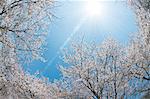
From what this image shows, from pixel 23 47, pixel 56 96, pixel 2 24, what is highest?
pixel 2 24

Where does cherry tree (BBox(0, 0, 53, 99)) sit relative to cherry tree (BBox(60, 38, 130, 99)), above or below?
above

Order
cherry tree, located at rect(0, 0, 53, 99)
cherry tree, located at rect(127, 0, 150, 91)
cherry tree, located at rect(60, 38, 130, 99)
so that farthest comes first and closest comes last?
1. cherry tree, located at rect(60, 38, 130, 99)
2. cherry tree, located at rect(127, 0, 150, 91)
3. cherry tree, located at rect(0, 0, 53, 99)

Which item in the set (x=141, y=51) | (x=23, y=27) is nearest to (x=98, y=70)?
(x=141, y=51)

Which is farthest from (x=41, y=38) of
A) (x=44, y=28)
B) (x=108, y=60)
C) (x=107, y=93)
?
(x=108, y=60)

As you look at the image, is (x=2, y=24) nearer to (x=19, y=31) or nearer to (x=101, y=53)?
(x=19, y=31)

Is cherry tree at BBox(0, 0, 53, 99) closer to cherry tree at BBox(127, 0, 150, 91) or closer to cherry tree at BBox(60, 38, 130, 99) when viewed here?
cherry tree at BBox(127, 0, 150, 91)

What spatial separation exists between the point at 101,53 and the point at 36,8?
19503 millimetres

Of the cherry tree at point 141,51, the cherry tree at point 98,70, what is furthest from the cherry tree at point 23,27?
the cherry tree at point 98,70

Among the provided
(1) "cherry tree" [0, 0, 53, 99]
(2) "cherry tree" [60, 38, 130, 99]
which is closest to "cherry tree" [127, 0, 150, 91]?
(2) "cherry tree" [60, 38, 130, 99]

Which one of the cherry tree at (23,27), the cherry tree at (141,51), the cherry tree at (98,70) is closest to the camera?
the cherry tree at (23,27)

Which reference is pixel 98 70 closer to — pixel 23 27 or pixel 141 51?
pixel 141 51

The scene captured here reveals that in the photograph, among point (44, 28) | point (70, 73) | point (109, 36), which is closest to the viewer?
point (44, 28)

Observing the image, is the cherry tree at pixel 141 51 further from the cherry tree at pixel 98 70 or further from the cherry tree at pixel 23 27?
the cherry tree at pixel 23 27

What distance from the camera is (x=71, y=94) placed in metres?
32.7
